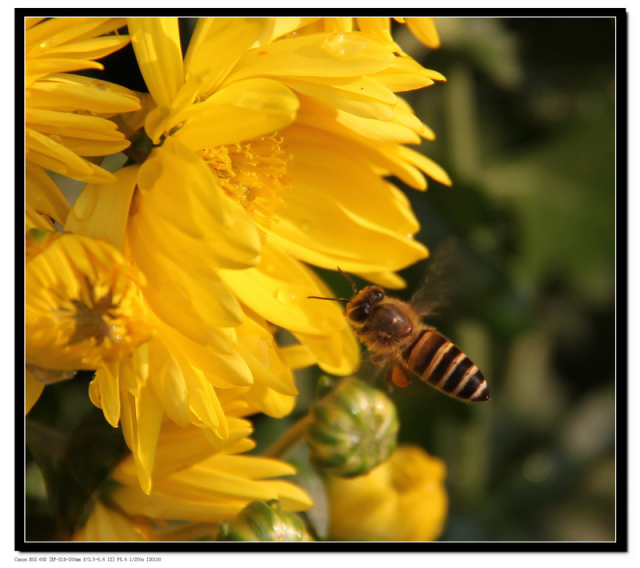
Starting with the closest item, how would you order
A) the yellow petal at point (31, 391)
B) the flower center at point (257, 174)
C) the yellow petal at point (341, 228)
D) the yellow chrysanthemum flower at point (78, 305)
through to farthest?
the yellow chrysanthemum flower at point (78, 305), the yellow petal at point (31, 391), the flower center at point (257, 174), the yellow petal at point (341, 228)

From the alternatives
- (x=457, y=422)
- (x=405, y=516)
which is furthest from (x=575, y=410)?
(x=405, y=516)

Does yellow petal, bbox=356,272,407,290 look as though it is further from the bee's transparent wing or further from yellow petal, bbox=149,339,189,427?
yellow petal, bbox=149,339,189,427

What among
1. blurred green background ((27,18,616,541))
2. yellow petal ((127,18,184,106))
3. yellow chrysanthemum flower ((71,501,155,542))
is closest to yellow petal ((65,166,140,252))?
yellow petal ((127,18,184,106))

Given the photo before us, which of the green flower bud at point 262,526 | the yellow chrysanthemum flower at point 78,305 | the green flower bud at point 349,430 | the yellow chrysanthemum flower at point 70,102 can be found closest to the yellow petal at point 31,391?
the yellow chrysanthemum flower at point 78,305

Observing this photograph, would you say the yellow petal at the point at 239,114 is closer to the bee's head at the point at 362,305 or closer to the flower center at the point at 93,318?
the flower center at the point at 93,318

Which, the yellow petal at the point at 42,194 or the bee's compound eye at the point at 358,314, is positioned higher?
the yellow petal at the point at 42,194

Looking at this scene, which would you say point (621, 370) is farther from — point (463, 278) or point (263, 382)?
point (263, 382)
